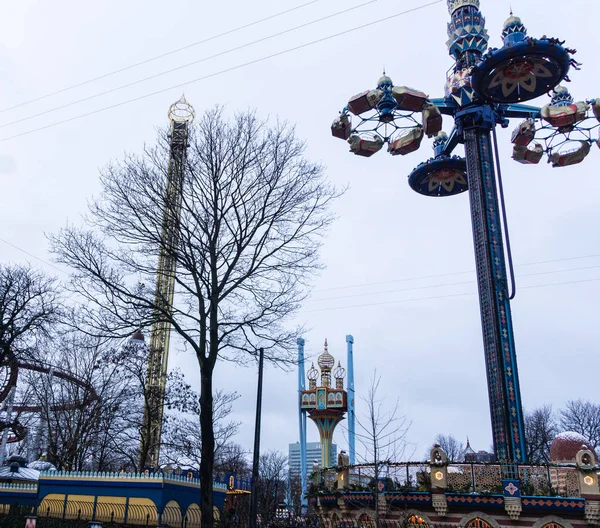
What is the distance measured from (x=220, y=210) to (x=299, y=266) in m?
3.27

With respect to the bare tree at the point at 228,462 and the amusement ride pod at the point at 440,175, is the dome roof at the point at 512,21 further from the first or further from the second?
the bare tree at the point at 228,462

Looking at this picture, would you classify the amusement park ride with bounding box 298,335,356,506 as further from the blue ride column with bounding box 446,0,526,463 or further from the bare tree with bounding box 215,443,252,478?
the blue ride column with bounding box 446,0,526,463

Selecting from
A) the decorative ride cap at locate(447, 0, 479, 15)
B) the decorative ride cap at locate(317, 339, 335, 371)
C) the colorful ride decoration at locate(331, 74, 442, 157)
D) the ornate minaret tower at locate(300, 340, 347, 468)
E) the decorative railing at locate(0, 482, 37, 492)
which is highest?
the decorative ride cap at locate(447, 0, 479, 15)

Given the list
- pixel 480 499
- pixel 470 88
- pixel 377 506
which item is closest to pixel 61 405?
pixel 377 506

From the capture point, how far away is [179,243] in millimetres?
19453

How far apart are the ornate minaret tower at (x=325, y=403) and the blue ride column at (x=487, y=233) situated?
77.7 feet

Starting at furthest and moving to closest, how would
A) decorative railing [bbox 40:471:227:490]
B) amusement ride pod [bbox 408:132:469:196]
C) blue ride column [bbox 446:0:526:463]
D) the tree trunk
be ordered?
amusement ride pod [bbox 408:132:469:196]
blue ride column [bbox 446:0:526:463]
decorative railing [bbox 40:471:227:490]
the tree trunk

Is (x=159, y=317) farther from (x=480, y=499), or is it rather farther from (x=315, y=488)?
(x=480, y=499)

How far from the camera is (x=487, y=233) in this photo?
987 inches

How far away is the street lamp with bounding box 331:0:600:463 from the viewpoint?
74.5 feet

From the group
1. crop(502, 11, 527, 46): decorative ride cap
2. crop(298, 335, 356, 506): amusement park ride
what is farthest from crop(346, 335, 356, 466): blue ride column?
crop(502, 11, 527, 46): decorative ride cap

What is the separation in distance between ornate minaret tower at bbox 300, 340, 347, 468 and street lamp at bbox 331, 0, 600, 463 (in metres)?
22.8

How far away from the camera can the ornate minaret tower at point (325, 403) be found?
45.7 metres

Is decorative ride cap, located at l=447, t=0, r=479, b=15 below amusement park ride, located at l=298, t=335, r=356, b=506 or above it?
above
